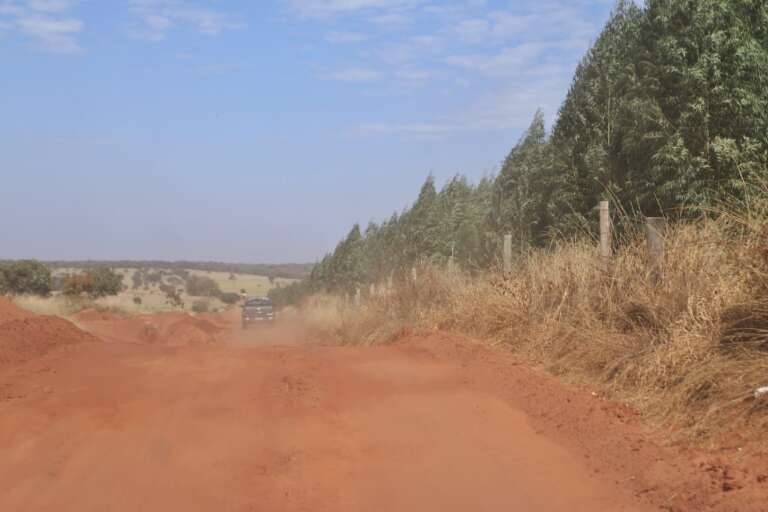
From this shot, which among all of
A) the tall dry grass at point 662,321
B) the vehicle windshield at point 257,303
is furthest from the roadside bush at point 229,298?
the tall dry grass at point 662,321

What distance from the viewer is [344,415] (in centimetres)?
841

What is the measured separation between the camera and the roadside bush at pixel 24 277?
186 feet

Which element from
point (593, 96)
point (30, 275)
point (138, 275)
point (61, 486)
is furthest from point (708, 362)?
point (138, 275)

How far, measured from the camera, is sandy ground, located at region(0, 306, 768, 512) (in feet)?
20.9

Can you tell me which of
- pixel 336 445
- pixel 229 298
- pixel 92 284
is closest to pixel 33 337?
pixel 336 445

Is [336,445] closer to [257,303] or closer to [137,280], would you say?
[257,303]

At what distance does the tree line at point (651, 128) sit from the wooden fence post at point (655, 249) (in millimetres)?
987

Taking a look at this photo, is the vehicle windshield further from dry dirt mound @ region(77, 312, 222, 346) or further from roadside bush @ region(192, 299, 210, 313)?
roadside bush @ region(192, 299, 210, 313)

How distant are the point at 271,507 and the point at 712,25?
1106 cm

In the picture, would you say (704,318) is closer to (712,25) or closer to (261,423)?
(261,423)

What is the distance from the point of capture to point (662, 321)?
30.6ft

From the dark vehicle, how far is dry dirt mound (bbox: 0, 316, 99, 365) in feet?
87.2

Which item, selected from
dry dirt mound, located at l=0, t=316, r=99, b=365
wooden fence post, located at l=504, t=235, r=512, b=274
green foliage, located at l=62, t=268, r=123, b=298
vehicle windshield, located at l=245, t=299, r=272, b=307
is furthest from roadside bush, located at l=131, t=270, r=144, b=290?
wooden fence post, located at l=504, t=235, r=512, b=274

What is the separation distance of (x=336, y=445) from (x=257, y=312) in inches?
1438
